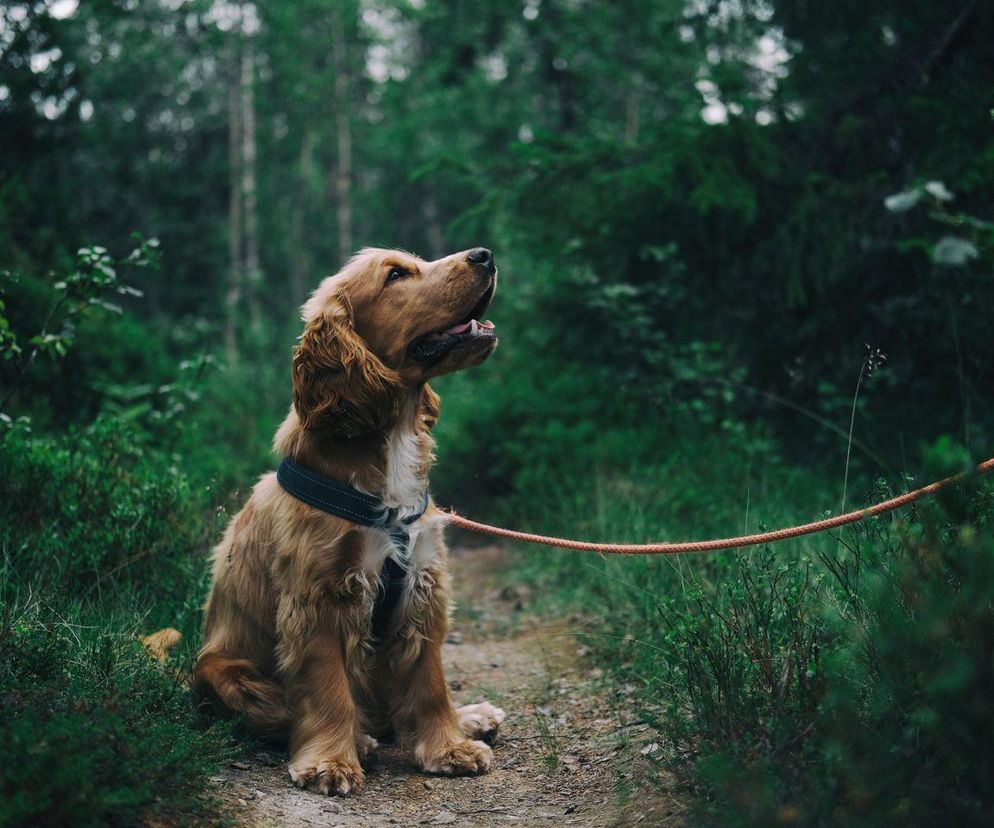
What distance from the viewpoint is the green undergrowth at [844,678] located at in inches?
78.0

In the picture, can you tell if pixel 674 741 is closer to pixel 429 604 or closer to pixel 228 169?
pixel 429 604

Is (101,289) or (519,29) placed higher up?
(519,29)

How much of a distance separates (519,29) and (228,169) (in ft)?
26.1

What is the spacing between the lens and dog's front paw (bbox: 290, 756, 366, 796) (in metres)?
3.23

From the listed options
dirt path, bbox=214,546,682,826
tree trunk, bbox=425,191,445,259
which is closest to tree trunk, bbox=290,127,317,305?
tree trunk, bbox=425,191,445,259

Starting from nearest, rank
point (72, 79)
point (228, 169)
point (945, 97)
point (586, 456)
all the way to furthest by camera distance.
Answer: point (945, 97)
point (586, 456)
point (72, 79)
point (228, 169)

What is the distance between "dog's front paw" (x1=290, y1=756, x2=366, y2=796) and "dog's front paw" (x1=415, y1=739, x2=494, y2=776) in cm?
31

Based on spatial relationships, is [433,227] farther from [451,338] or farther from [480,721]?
[480,721]

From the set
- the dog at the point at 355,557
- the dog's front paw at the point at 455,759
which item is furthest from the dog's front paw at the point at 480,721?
the dog's front paw at the point at 455,759

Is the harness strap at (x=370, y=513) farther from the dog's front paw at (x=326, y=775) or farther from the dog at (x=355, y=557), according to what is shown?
the dog's front paw at (x=326, y=775)

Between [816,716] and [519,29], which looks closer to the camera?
[816,716]

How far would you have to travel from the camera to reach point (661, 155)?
653cm

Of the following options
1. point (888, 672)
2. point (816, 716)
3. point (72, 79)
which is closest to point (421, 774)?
point (816, 716)

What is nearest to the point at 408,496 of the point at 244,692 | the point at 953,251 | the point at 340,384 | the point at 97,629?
the point at 340,384
